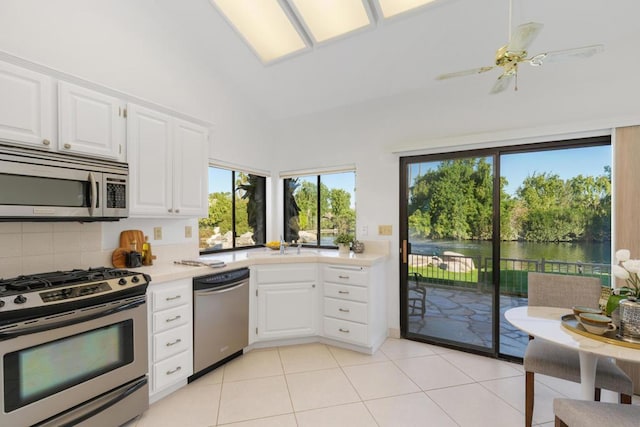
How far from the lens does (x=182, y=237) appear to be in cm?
292

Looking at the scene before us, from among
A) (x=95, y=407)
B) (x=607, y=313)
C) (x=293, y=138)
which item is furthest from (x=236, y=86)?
(x=607, y=313)

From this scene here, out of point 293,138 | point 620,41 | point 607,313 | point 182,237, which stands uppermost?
point 620,41

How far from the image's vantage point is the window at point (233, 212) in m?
3.39

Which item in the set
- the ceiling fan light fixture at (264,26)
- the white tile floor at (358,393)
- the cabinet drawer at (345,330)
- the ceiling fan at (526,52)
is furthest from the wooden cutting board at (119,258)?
the ceiling fan at (526,52)

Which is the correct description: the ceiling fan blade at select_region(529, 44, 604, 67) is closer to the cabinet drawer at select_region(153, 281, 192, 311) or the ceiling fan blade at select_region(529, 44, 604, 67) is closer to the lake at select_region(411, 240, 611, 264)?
the lake at select_region(411, 240, 611, 264)

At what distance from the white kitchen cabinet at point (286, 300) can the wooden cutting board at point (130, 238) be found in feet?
3.44

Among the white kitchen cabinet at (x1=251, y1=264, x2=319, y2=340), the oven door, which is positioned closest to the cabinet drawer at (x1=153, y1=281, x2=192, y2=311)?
the oven door

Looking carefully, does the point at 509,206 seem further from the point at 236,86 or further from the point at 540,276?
the point at 236,86

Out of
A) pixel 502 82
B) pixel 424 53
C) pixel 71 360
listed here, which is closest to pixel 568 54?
pixel 502 82

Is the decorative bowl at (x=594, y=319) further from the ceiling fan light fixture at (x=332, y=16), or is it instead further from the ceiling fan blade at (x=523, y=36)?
the ceiling fan light fixture at (x=332, y=16)

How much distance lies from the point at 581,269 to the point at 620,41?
1.89 m

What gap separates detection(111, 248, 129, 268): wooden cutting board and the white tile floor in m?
1.10

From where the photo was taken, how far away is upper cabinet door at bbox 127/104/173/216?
227 cm

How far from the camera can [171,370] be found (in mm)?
2178
